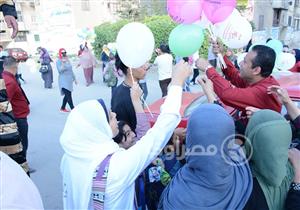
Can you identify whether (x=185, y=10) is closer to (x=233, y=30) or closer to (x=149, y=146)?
(x=233, y=30)

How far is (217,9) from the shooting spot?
8.80 ft

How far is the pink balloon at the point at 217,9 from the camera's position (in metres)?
2.64

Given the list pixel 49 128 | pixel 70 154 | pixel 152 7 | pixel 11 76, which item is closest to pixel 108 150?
pixel 70 154

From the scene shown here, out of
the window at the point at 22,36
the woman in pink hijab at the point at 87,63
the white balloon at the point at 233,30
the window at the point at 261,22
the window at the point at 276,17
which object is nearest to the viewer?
the white balloon at the point at 233,30

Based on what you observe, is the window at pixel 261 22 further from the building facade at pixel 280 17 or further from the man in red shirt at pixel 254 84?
the man in red shirt at pixel 254 84

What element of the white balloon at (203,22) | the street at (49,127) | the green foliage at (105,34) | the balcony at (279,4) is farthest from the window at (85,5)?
the white balloon at (203,22)

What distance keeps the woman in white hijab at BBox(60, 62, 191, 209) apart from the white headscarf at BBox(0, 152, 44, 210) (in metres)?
0.27

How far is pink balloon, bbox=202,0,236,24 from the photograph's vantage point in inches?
104

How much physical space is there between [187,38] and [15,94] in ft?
8.31

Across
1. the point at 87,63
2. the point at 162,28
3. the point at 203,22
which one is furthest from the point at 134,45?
the point at 162,28

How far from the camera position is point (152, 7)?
64.5 feet

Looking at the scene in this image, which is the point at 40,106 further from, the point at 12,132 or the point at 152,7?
the point at 152,7

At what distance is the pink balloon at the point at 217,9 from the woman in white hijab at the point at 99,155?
155 cm

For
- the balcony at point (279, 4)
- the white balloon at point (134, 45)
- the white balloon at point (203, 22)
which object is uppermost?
the balcony at point (279, 4)
